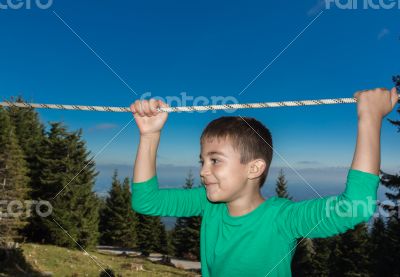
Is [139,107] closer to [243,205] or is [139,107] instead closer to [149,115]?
[149,115]

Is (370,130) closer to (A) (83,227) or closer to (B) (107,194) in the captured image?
(A) (83,227)

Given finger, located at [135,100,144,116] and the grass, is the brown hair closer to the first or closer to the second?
finger, located at [135,100,144,116]

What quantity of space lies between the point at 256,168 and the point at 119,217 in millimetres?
54957

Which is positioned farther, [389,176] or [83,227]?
[83,227]

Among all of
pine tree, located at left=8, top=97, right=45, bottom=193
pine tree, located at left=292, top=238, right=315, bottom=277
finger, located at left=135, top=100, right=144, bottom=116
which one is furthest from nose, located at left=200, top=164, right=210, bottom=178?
pine tree, located at left=292, top=238, right=315, bottom=277

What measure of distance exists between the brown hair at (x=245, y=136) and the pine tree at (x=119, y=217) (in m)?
54.3

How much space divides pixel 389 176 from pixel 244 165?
74.5 ft

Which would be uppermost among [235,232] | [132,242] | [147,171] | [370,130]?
[370,130]

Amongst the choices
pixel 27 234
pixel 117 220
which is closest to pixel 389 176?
pixel 27 234

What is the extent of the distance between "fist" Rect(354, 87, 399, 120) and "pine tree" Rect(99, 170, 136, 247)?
55.2 m

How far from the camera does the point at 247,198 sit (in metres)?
2.69

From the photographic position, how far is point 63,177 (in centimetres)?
4147

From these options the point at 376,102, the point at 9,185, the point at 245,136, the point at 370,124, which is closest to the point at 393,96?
the point at 376,102
